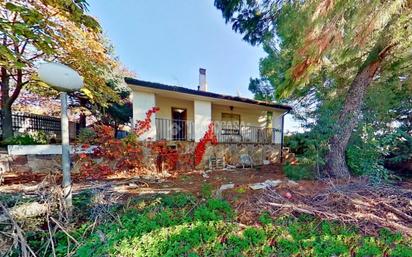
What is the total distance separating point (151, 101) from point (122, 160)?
239 centimetres

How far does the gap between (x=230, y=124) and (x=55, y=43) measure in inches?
311

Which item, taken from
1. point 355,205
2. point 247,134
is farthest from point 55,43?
point 247,134

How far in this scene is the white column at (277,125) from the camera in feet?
36.9

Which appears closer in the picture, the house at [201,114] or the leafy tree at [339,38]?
the leafy tree at [339,38]

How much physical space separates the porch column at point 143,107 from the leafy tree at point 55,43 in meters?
1.08

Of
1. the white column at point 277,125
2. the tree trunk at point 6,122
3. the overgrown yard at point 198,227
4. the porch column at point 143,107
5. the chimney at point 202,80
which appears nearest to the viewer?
the overgrown yard at point 198,227

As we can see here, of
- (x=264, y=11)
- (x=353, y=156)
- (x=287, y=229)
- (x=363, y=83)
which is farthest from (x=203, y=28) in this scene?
(x=287, y=229)

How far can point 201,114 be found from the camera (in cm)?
875

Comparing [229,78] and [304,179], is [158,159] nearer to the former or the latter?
[304,179]

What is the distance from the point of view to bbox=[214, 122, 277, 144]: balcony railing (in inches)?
406

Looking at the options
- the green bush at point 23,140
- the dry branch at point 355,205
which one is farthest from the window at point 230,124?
the green bush at point 23,140

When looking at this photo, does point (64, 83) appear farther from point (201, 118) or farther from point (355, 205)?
point (201, 118)

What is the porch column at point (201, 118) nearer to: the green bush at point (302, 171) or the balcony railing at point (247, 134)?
the balcony railing at point (247, 134)

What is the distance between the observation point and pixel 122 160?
675 cm
